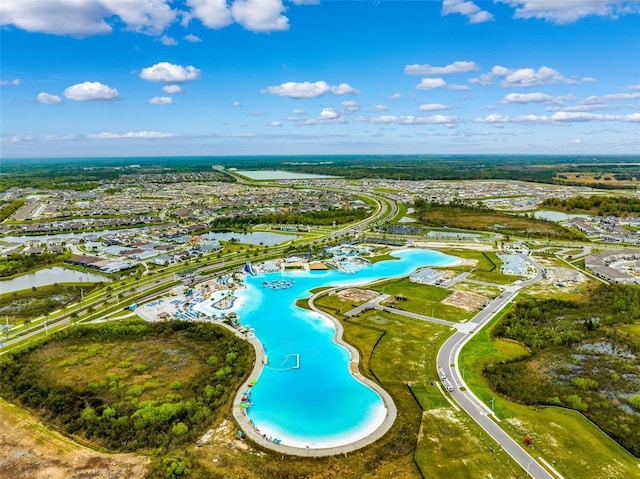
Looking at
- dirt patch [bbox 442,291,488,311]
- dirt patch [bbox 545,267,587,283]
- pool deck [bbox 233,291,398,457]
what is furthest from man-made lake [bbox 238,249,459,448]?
dirt patch [bbox 545,267,587,283]

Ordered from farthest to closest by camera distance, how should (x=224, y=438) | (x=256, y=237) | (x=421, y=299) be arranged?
1. (x=256, y=237)
2. (x=421, y=299)
3. (x=224, y=438)

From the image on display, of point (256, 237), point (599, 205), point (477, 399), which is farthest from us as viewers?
point (599, 205)

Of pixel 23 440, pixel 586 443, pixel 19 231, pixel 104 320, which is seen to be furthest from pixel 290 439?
pixel 19 231

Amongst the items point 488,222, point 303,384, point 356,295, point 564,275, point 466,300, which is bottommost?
point 303,384

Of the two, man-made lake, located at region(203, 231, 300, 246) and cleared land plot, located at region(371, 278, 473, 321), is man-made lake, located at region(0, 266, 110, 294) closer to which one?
man-made lake, located at region(203, 231, 300, 246)

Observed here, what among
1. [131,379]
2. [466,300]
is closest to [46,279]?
[131,379]

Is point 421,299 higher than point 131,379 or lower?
higher

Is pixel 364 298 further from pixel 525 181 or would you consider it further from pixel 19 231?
pixel 525 181

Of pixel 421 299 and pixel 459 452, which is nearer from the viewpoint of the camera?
pixel 459 452

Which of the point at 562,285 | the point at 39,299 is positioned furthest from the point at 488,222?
the point at 39,299

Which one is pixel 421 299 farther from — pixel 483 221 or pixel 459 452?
pixel 483 221
